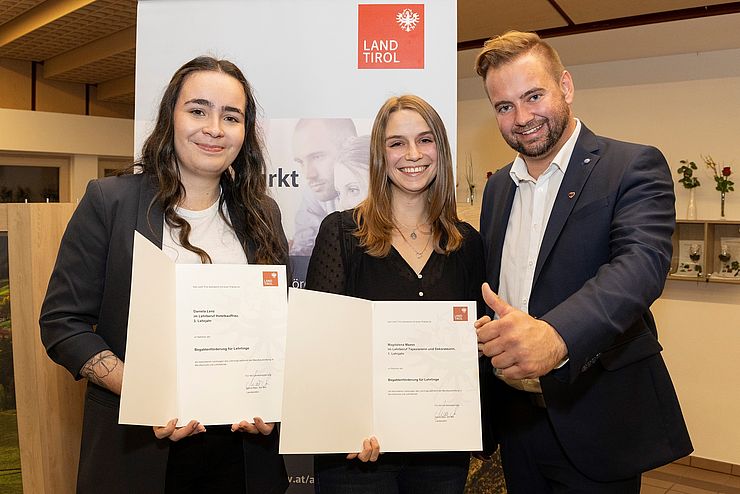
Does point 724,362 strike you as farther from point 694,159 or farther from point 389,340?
point 389,340

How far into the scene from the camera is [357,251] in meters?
2.07

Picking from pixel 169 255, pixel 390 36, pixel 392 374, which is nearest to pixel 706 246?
pixel 390 36

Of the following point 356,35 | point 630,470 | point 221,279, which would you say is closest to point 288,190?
point 356,35

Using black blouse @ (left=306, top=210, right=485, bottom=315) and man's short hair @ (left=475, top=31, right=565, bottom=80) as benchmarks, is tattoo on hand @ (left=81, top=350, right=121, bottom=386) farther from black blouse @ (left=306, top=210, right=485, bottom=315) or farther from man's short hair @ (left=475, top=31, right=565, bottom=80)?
man's short hair @ (left=475, top=31, right=565, bottom=80)

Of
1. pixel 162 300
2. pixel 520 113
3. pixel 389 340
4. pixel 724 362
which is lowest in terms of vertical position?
pixel 724 362

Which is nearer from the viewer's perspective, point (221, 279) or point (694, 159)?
point (221, 279)

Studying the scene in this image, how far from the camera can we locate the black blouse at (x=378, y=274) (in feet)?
6.68

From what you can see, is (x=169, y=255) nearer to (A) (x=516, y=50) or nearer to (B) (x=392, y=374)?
(B) (x=392, y=374)

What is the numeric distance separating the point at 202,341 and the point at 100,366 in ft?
0.97

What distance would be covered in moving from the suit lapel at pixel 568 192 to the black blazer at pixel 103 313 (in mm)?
1132

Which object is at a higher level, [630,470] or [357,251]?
[357,251]

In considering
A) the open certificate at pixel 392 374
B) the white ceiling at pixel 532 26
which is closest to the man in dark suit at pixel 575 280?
Result: the open certificate at pixel 392 374

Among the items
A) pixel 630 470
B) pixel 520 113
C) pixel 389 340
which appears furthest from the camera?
pixel 520 113

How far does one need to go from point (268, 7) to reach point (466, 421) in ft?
6.10
